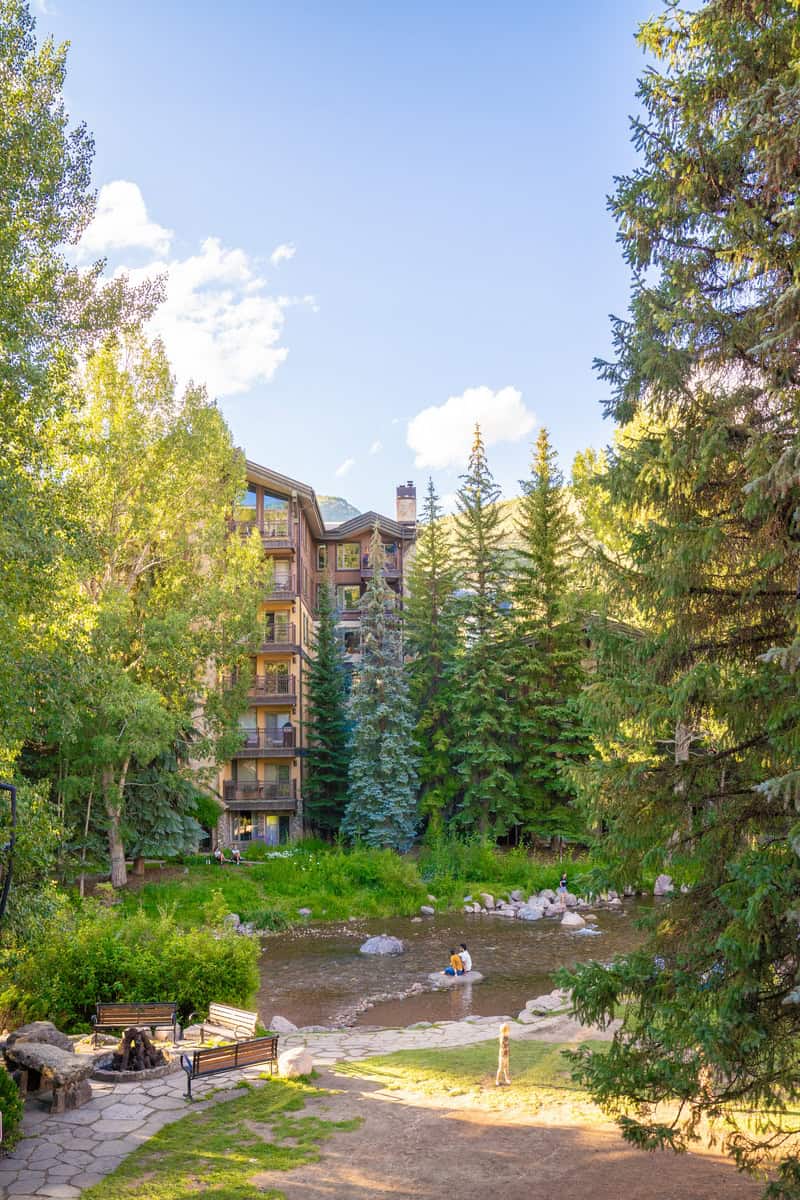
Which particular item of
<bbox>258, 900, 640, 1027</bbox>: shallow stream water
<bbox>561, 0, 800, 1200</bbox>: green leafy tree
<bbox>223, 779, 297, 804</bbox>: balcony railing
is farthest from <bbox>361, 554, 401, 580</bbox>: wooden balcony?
<bbox>561, 0, 800, 1200</bbox>: green leafy tree

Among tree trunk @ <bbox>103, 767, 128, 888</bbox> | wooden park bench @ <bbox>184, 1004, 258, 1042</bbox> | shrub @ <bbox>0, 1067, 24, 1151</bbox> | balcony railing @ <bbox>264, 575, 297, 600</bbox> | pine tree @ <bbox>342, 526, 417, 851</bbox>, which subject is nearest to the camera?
shrub @ <bbox>0, 1067, 24, 1151</bbox>

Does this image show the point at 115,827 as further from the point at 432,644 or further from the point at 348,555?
the point at 348,555

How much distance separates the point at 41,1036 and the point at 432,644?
29.4 meters

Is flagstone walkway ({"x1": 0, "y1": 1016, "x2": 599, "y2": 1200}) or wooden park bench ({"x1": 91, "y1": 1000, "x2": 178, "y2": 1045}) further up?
wooden park bench ({"x1": 91, "y1": 1000, "x2": 178, "y2": 1045})

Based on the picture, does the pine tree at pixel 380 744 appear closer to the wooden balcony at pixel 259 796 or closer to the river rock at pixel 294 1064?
the wooden balcony at pixel 259 796

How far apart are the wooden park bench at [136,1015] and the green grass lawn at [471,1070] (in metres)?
2.62

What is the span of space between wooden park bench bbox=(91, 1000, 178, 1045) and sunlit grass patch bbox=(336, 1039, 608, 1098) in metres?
2.59

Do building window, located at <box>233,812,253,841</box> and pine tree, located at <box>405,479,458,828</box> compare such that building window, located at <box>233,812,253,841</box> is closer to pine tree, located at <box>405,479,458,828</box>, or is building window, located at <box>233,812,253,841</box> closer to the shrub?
pine tree, located at <box>405,479,458,828</box>

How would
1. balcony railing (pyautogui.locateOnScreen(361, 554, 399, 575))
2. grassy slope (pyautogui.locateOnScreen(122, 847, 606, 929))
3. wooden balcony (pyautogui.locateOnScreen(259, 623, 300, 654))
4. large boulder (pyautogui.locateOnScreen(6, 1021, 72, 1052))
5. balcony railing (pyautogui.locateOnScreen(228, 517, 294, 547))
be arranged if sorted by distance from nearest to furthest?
large boulder (pyautogui.locateOnScreen(6, 1021, 72, 1052)) < grassy slope (pyautogui.locateOnScreen(122, 847, 606, 929)) < wooden balcony (pyautogui.locateOnScreen(259, 623, 300, 654)) < balcony railing (pyautogui.locateOnScreen(228, 517, 294, 547)) < balcony railing (pyautogui.locateOnScreen(361, 554, 399, 575))

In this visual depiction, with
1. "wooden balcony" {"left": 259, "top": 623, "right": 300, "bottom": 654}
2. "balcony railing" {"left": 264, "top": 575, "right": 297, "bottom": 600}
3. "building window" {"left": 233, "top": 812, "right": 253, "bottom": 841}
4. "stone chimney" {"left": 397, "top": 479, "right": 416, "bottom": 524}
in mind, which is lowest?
"building window" {"left": 233, "top": 812, "right": 253, "bottom": 841}

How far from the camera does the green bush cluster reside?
13.9m

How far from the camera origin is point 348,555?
48.1 m

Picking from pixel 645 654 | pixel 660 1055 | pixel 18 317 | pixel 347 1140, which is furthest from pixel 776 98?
pixel 347 1140

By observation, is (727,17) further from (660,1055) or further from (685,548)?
(660,1055)
